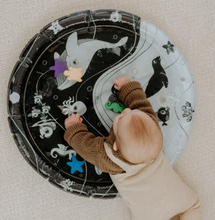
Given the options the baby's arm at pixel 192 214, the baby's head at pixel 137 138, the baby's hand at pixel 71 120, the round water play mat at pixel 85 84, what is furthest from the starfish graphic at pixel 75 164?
the baby's arm at pixel 192 214

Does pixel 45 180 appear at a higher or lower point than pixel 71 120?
lower

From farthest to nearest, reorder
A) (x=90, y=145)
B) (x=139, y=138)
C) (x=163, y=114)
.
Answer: (x=163, y=114) < (x=90, y=145) < (x=139, y=138)

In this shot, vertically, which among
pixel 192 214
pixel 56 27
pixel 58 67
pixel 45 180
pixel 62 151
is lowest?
pixel 192 214

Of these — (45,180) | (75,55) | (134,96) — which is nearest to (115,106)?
(134,96)

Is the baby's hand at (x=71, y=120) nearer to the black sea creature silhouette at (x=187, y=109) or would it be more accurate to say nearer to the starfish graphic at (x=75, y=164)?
the starfish graphic at (x=75, y=164)

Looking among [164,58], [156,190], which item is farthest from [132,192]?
[164,58]

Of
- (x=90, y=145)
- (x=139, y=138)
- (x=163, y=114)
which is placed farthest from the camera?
(x=163, y=114)

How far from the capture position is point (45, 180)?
696 millimetres

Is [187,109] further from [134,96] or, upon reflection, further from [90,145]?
[90,145]

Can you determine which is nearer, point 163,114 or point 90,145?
point 90,145

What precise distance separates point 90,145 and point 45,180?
0.25 metres

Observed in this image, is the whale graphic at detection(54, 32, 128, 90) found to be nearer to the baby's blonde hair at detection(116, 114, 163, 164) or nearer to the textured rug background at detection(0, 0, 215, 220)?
the textured rug background at detection(0, 0, 215, 220)

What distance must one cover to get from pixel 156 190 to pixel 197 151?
282 mm

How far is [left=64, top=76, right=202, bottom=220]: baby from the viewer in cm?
46
